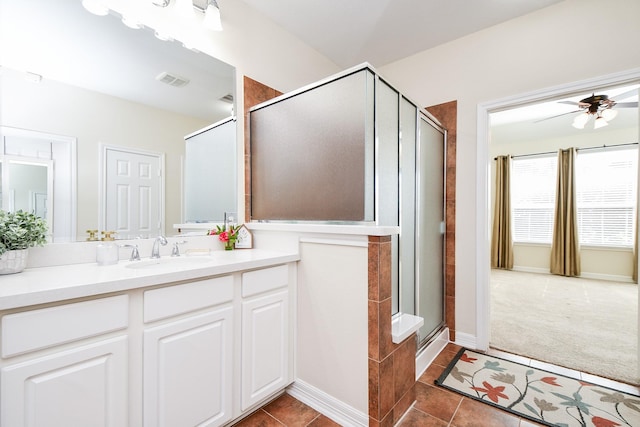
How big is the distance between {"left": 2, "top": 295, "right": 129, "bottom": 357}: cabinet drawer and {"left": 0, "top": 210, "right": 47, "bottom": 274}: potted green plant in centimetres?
43

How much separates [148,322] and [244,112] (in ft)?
5.08

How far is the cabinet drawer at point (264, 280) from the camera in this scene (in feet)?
4.80

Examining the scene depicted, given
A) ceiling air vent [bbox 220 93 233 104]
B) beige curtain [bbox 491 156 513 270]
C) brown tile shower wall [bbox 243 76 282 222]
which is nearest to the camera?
ceiling air vent [bbox 220 93 233 104]

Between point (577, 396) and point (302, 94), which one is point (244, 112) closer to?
point (302, 94)

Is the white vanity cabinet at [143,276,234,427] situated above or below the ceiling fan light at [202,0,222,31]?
below

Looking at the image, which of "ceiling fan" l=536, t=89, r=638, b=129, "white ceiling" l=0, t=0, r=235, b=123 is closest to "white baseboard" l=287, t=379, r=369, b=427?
"white ceiling" l=0, t=0, r=235, b=123

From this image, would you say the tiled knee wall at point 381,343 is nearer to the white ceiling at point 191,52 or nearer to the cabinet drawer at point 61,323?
the cabinet drawer at point 61,323

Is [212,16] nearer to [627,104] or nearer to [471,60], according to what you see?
[471,60]

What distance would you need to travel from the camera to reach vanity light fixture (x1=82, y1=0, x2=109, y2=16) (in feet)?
4.69

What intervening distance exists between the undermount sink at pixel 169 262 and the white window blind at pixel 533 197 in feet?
20.1

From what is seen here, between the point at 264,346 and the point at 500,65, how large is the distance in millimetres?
2744

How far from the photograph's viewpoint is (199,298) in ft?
4.14

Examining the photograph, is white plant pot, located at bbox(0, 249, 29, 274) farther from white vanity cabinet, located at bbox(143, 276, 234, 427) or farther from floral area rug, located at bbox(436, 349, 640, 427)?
floral area rug, located at bbox(436, 349, 640, 427)

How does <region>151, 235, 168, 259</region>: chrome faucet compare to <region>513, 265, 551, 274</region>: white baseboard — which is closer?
<region>151, 235, 168, 259</region>: chrome faucet
